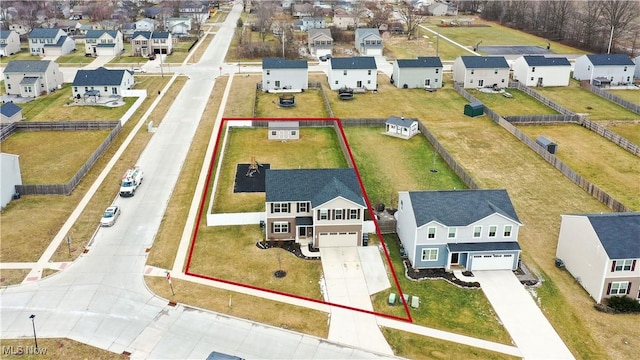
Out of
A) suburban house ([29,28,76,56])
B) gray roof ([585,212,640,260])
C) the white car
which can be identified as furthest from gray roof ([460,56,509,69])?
suburban house ([29,28,76,56])

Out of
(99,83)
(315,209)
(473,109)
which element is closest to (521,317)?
(315,209)

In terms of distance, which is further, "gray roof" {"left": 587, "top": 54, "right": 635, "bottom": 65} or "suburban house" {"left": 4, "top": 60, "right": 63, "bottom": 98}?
"gray roof" {"left": 587, "top": 54, "right": 635, "bottom": 65}

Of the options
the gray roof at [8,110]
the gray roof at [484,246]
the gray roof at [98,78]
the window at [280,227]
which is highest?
the gray roof at [98,78]

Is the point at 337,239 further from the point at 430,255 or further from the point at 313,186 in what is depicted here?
the point at 430,255

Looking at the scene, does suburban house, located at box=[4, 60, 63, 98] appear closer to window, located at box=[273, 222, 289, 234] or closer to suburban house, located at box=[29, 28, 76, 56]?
suburban house, located at box=[29, 28, 76, 56]

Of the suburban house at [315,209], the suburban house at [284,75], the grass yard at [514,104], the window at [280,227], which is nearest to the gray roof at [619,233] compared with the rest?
the suburban house at [315,209]

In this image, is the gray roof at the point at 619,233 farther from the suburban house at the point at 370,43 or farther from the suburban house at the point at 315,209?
the suburban house at the point at 370,43

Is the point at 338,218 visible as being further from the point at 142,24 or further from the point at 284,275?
the point at 142,24
